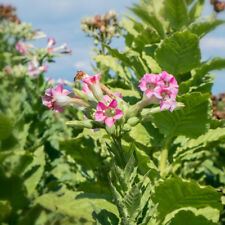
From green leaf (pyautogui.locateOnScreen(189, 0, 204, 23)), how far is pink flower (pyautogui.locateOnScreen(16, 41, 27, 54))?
2976 mm

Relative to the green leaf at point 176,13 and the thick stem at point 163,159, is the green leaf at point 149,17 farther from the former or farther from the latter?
the thick stem at point 163,159

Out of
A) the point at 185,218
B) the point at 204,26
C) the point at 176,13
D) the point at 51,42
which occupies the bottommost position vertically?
the point at 185,218

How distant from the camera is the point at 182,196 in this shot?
174cm

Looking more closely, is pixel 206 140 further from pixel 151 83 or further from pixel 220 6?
pixel 220 6

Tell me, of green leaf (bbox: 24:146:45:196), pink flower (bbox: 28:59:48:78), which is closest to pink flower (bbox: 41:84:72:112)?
green leaf (bbox: 24:146:45:196)

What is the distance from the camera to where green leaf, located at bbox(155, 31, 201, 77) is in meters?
1.85

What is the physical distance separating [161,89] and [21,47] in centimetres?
400

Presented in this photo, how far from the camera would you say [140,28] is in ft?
7.61

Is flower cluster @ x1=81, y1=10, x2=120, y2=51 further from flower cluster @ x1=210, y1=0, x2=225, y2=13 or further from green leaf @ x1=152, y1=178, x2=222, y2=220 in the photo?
green leaf @ x1=152, y1=178, x2=222, y2=220

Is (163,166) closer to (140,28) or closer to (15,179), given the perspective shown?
(140,28)

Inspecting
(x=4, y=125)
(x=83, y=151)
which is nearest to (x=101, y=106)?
(x=4, y=125)

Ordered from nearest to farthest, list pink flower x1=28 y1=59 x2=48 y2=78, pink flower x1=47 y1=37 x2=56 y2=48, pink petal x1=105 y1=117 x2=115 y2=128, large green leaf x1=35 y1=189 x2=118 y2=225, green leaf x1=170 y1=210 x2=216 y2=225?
1. pink petal x1=105 y1=117 x2=115 y2=128
2. large green leaf x1=35 y1=189 x2=118 y2=225
3. green leaf x1=170 y1=210 x2=216 y2=225
4. pink flower x1=28 y1=59 x2=48 y2=78
5. pink flower x1=47 y1=37 x2=56 y2=48

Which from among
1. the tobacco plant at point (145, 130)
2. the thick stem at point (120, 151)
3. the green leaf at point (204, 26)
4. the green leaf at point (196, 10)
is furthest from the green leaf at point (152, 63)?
the thick stem at point (120, 151)

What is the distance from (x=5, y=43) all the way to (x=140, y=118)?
474cm
